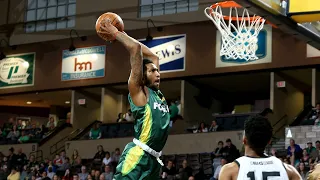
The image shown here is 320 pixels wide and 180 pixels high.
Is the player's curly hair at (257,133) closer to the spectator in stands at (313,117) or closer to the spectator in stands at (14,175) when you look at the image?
the spectator in stands at (313,117)

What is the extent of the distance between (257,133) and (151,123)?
2016mm

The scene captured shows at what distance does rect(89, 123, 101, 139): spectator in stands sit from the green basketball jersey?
802 inches

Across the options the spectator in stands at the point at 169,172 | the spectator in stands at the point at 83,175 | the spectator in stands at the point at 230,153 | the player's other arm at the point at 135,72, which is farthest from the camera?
the spectator in stands at the point at 83,175

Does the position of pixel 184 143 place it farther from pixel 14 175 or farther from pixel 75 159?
pixel 14 175

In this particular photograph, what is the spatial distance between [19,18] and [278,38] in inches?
486

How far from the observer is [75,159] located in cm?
2561

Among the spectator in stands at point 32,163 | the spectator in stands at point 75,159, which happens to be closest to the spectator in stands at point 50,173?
the spectator in stands at point 75,159

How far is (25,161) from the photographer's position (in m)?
26.3

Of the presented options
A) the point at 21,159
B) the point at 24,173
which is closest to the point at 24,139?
the point at 21,159

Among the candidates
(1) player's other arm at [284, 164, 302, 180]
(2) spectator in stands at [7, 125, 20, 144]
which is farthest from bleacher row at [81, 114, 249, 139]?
(1) player's other arm at [284, 164, 302, 180]

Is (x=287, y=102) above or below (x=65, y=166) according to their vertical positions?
above

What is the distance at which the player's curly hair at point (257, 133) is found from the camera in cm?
509

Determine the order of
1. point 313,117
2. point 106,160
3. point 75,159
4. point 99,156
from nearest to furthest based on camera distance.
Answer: point 313,117
point 106,160
point 99,156
point 75,159

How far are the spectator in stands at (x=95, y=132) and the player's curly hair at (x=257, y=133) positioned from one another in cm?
2235
